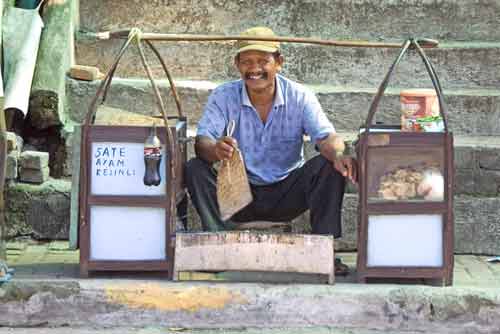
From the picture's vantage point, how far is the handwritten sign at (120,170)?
4711mm

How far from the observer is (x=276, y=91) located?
16.9ft

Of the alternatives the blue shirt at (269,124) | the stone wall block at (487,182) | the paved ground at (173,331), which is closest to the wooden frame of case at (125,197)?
the paved ground at (173,331)

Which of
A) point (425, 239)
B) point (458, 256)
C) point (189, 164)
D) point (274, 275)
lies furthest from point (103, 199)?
point (458, 256)

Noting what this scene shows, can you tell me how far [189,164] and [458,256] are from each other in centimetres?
152

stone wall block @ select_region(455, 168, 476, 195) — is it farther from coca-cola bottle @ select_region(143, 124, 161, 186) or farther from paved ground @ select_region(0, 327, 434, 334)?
coca-cola bottle @ select_region(143, 124, 161, 186)

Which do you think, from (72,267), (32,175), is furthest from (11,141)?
(72,267)

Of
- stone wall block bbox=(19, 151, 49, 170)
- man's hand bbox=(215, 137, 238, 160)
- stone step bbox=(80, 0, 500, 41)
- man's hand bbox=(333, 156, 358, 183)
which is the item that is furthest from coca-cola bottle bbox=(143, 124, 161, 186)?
stone step bbox=(80, 0, 500, 41)

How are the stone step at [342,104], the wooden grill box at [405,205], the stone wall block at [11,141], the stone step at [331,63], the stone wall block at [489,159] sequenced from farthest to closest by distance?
the stone step at [331,63] < the stone step at [342,104] < the stone wall block at [489,159] < the stone wall block at [11,141] < the wooden grill box at [405,205]

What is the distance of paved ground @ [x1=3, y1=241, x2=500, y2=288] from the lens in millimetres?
4762

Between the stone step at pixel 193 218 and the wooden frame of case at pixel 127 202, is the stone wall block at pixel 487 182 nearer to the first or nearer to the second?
the stone step at pixel 193 218

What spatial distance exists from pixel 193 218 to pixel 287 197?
0.67 meters

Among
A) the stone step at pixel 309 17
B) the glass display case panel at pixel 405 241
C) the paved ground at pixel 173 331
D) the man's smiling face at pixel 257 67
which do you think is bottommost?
the paved ground at pixel 173 331

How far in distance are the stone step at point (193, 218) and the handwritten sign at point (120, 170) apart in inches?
33.3

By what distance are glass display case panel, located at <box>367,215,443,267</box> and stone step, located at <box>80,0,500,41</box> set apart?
207 centimetres
